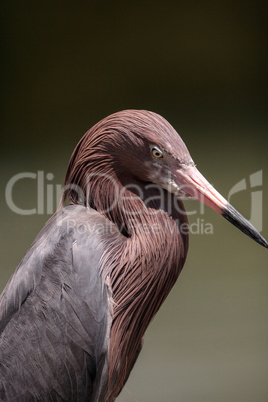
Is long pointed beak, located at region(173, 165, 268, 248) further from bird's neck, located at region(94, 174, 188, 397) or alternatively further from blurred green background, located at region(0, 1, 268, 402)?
blurred green background, located at region(0, 1, 268, 402)

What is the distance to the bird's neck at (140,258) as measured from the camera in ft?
2.48

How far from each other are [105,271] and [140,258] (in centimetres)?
6

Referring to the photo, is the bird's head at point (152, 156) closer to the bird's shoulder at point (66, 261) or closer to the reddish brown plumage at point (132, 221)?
the reddish brown plumage at point (132, 221)

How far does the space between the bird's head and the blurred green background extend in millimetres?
613

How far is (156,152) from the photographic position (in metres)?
0.76

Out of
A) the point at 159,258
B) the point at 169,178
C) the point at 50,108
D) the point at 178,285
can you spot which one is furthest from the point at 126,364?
the point at 50,108

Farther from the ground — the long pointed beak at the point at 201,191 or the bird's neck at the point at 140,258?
the long pointed beak at the point at 201,191

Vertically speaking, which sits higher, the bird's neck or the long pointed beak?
the long pointed beak

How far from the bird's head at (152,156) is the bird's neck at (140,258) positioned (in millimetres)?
30

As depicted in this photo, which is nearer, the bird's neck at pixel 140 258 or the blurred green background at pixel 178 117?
the bird's neck at pixel 140 258

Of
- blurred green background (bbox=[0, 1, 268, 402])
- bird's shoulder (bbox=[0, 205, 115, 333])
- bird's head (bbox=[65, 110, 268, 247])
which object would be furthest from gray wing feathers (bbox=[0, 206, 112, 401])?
blurred green background (bbox=[0, 1, 268, 402])

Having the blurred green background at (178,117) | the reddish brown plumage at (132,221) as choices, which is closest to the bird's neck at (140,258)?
the reddish brown plumage at (132,221)

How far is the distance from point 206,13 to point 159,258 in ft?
2.93

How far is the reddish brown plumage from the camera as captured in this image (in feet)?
2.48
